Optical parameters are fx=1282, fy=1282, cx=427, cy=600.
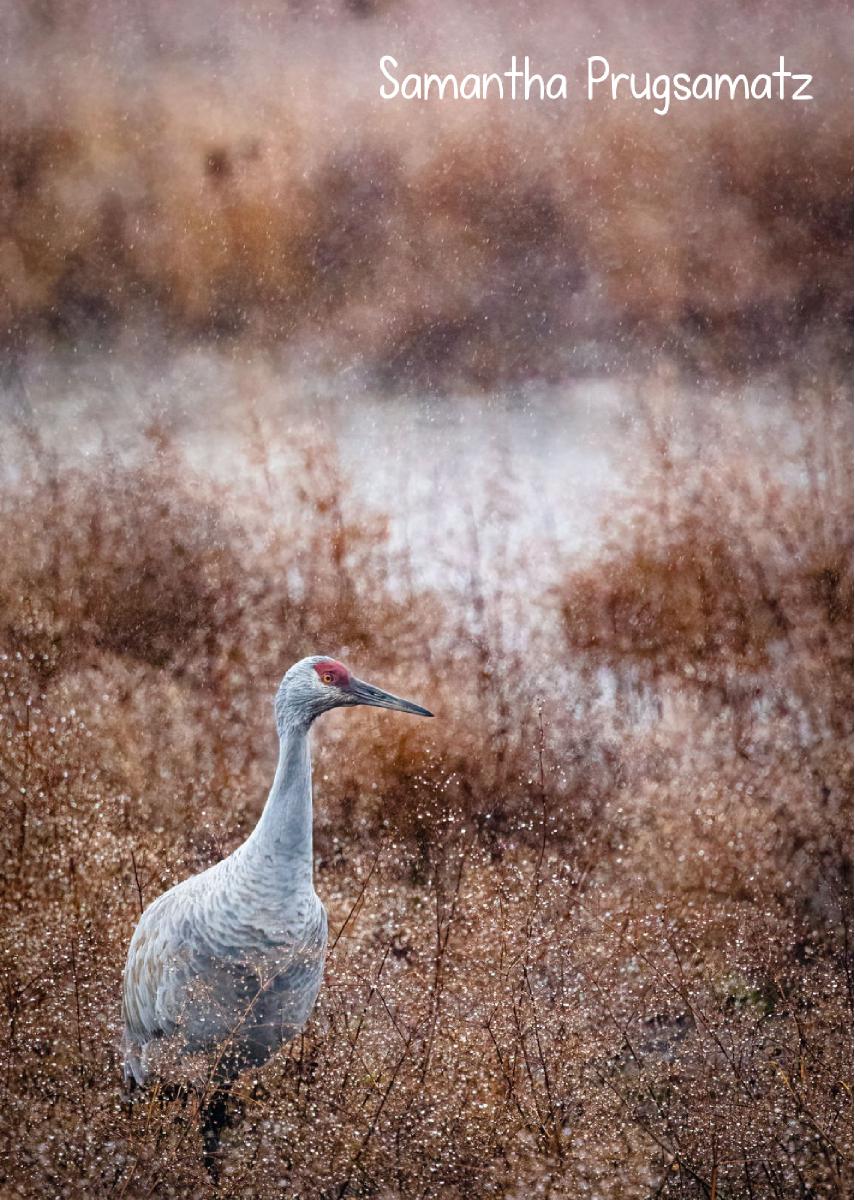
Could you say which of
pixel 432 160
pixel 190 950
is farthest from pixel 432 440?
pixel 190 950

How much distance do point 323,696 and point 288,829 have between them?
11.7 inches

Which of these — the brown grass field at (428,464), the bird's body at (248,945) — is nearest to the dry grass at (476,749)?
the brown grass field at (428,464)

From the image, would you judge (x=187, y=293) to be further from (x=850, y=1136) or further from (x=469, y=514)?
(x=850, y=1136)

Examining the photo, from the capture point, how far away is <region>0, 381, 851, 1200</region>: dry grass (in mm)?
2867

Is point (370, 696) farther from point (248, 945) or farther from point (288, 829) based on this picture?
point (248, 945)

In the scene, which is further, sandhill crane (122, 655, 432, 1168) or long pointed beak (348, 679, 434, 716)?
long pointed beak (348, 679, 434, 716)

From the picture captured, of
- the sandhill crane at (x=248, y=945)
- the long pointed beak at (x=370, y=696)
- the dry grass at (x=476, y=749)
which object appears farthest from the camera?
the dry grass at (x=476, y=749)

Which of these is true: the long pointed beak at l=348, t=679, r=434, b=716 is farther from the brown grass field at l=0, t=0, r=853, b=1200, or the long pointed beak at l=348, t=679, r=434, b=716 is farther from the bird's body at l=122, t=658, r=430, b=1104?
A: the brown grass field at l=0, t=0, r=853, b=1200

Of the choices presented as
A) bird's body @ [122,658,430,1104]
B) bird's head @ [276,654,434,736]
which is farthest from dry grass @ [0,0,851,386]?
bird's body @ [122,658,430,1104]

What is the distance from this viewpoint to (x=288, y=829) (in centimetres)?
257

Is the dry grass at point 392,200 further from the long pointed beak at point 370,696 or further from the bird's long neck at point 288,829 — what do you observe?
the bird's long neck at point 288,829

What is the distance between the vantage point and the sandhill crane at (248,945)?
256 centimetres

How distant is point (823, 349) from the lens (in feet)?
10.00

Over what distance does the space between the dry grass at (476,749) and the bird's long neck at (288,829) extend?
37 centimetres
